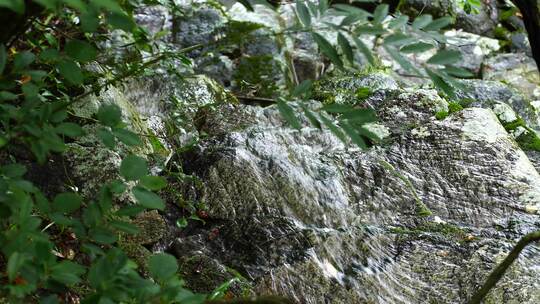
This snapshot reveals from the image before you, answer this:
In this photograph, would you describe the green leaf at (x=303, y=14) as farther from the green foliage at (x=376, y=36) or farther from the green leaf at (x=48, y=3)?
the green leaf at (x=48, y=3)

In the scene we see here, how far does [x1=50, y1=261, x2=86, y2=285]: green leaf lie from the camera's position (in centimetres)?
132

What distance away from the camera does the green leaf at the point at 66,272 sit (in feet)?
4.34

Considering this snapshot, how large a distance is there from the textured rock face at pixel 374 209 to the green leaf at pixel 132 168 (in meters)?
1.70

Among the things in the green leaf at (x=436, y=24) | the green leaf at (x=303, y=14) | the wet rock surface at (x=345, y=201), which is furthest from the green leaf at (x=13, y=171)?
the wet rock surface at (x=345, y=201)

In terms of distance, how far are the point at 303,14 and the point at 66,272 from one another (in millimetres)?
783

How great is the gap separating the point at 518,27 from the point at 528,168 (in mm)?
6436

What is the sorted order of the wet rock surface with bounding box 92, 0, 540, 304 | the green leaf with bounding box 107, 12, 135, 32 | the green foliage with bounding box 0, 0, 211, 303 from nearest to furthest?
the green foliage with bounding box 0, 0, 211, 303 < the green leaf with bounding box 107, 12, 135, 32 < the wet rock surface with bounding box 92, 0, 540, 304

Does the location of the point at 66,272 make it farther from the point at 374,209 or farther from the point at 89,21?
the point at 374,209

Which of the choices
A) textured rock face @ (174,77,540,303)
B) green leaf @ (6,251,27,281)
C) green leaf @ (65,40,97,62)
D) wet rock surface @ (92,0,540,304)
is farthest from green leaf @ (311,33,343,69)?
textured rock face @ (174,77,540,303)

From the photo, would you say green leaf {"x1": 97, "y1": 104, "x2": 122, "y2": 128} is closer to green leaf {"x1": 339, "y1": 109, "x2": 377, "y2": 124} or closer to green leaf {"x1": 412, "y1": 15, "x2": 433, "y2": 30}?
green leaf {"x1": 339, "y1": 109, "x2": 377, "y2": 124}

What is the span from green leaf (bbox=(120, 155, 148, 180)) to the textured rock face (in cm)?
170

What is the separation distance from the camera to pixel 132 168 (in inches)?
58.9

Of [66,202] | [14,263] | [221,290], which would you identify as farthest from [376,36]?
[221,290]

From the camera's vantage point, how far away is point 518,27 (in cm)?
984
